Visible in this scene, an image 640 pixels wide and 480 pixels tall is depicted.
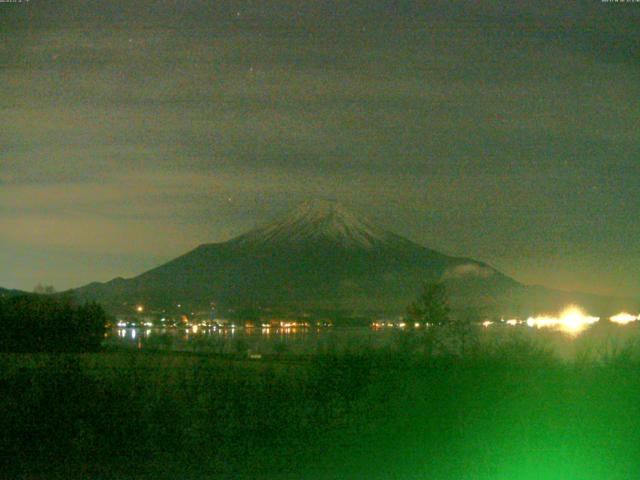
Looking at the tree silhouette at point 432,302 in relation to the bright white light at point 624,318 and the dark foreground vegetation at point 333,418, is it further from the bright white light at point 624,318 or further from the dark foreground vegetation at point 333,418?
the dark foreground vegetation at point 333,418

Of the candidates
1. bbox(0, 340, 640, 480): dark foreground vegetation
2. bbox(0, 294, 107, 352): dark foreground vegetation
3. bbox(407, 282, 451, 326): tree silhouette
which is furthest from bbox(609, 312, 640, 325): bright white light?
bbox(0, 294, 107, 352): dark foreground vegetation

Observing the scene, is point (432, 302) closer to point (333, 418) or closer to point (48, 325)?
point (48, 325)

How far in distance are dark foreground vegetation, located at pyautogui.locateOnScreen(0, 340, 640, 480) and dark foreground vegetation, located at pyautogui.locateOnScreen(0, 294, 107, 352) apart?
19.9m

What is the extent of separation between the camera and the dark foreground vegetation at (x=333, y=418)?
12547 millimetres

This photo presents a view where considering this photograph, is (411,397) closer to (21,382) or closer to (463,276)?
(21,382)

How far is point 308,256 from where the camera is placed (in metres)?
83.7

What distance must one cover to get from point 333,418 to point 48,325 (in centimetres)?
2616

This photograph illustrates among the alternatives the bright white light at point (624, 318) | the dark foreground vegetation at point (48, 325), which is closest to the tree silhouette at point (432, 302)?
the bright white light at point (624, 318)

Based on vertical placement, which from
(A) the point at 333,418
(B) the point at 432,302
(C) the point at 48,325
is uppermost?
(B) the point at 432,302

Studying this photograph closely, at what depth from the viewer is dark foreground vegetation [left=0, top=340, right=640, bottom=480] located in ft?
41.2

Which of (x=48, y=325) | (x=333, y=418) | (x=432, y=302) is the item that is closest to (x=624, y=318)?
(x=432, y=302)

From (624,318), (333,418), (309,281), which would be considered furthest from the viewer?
(309,281)

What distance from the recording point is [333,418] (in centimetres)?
1542

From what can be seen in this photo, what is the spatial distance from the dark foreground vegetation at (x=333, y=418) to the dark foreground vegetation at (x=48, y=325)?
1986 cm
